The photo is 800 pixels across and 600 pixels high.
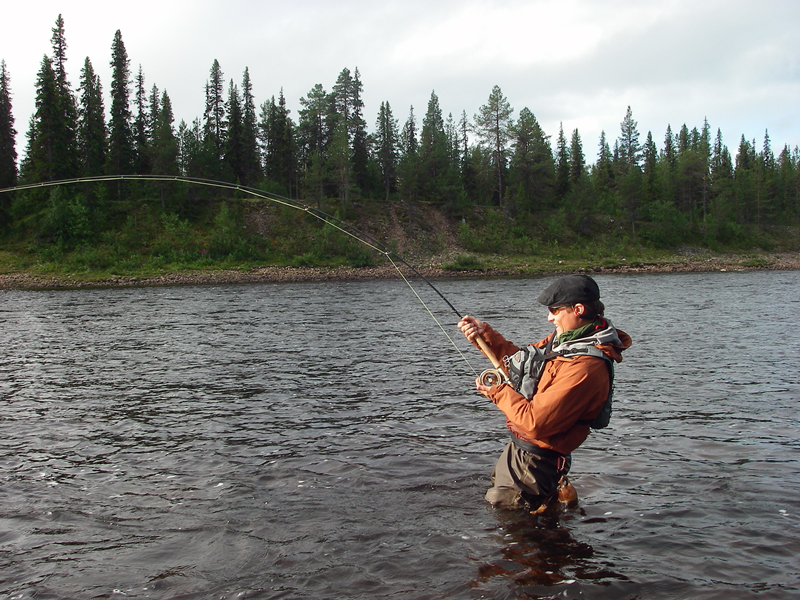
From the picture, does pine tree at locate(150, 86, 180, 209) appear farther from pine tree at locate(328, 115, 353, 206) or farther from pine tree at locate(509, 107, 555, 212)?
pine tree at locate(509, 107, 555, 212)

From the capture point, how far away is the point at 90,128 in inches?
2547

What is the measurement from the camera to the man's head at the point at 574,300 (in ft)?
14.3

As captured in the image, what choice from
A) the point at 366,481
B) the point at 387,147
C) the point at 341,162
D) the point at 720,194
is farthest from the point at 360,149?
the point at 366,481

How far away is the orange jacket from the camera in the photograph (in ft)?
13.6

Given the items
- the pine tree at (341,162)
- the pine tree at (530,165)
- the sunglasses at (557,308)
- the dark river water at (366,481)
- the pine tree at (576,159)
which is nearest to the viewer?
the sunglasses at (557,308)

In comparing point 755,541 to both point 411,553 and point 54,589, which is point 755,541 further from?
point 54,589

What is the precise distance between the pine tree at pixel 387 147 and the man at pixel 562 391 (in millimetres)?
70804

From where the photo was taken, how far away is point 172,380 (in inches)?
473

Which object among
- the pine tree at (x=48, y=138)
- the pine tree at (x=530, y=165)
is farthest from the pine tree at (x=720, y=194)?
the pine tree at (x=48, y=138)

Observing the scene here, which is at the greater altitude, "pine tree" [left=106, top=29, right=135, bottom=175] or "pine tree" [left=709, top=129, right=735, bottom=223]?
"pine tree" [left=106, top=29, right=135, bottom=175]

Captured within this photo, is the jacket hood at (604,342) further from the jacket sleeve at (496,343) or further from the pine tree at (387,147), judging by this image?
the pine tree at (387,147)

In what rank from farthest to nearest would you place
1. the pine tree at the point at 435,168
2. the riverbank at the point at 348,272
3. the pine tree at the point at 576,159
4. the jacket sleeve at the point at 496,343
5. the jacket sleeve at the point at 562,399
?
the pine tree at the point at 576,159, the pine tree at the point at 435,168, the riverbank at the point at 348,272, the jacket sleeve at the point at 496,343, the jacket sleeve at the point at 562,399

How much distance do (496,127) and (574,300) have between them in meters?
77.1

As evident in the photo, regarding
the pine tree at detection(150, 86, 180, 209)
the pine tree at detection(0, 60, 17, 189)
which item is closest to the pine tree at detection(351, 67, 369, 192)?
the pine tree at detection(150, 86, 180, 209)
